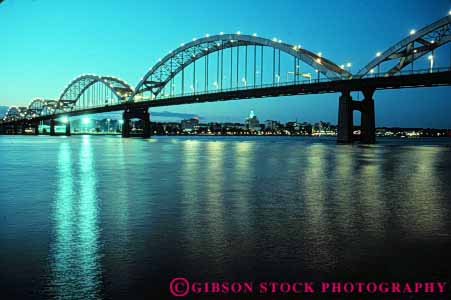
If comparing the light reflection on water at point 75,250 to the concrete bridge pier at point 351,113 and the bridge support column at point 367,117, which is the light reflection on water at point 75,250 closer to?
the concrete bridge pier at point 351,113

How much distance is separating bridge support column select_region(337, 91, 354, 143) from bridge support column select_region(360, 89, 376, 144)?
225cm

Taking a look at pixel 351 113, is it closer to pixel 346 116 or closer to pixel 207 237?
pixel 346 116

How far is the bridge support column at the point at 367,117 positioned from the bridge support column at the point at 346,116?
7.38ft

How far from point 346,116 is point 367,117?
3.63 m

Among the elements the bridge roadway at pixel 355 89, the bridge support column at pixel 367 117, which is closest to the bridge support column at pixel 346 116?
the bridge roadway at pixel 355 89

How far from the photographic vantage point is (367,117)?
2621 inches

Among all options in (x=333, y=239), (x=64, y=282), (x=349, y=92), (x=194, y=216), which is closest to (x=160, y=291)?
(x=64, y=282)

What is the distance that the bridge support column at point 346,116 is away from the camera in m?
65.5

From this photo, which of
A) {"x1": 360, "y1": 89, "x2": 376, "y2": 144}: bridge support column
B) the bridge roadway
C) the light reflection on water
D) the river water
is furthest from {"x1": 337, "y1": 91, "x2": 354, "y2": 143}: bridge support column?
the light reflection on water

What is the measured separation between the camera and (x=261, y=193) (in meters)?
12.3

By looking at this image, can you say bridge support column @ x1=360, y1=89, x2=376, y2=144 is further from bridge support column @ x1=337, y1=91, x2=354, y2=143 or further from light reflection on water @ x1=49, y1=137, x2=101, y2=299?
light reflection on water @ x1=49, y1=137, x2=101, y2=299

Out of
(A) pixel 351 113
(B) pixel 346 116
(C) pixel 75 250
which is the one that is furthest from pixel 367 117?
(C) pixel 75 250

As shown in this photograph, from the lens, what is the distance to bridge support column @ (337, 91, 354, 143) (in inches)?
2579

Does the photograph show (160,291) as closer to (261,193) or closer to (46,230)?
(46,230)
